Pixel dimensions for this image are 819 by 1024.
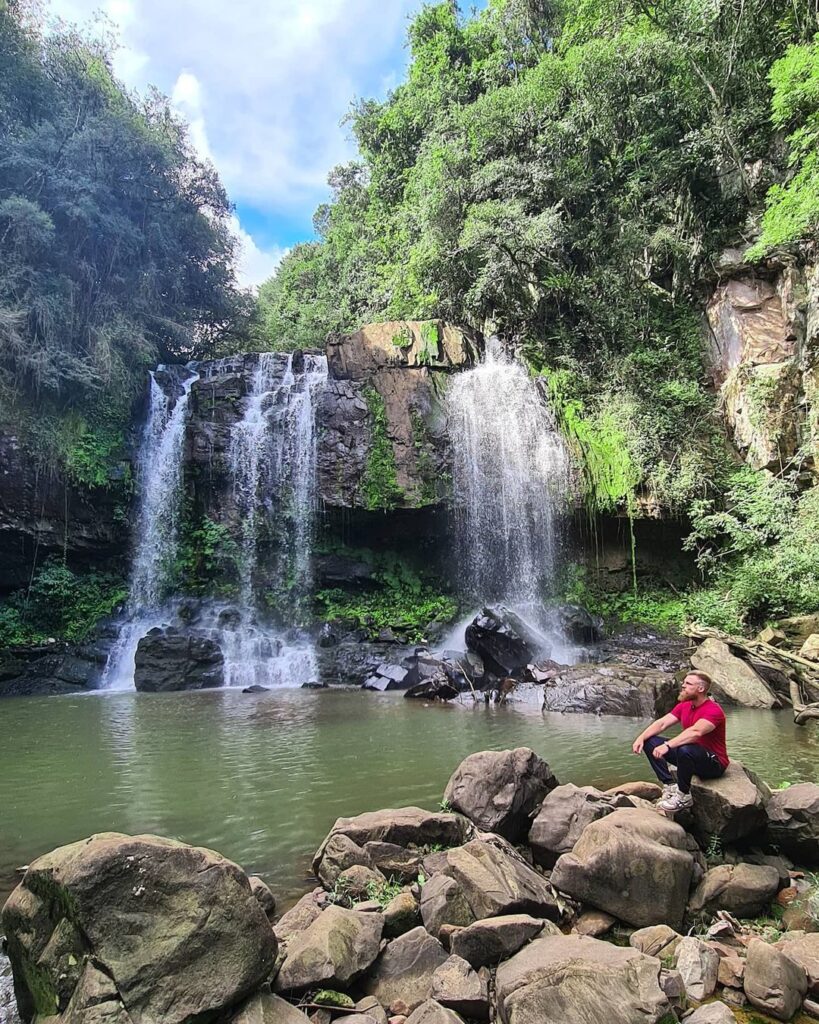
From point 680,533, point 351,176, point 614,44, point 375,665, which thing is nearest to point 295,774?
point 375,665

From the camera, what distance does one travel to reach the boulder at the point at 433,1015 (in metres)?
2.52

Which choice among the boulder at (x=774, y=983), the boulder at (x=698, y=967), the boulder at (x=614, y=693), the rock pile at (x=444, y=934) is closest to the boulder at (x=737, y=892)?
the rock pile at (x=444, y=934)

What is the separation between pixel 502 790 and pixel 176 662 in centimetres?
1169

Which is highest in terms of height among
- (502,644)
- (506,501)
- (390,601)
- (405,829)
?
(506,501)

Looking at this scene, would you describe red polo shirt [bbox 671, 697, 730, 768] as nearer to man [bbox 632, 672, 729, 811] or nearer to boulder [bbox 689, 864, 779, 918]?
man [bbox 632, 672, 729, 811]

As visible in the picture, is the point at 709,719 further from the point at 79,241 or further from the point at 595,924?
the point at 79,241

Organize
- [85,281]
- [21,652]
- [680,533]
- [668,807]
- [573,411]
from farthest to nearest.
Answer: [85,281] → [573,411] → [680,533] → [21,652] → [668,807]

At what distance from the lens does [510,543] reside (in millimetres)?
17578

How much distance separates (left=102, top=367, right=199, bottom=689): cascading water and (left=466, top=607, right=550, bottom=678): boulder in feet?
30.4

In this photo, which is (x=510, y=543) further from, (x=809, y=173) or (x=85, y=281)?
(x=85, y=281)

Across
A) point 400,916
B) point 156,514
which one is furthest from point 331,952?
point 156,514

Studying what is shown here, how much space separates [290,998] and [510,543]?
1520 centimetres

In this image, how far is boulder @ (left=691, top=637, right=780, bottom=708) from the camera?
10.5m

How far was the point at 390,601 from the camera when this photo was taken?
17.9m
